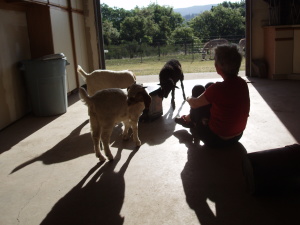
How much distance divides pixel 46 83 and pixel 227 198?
3674 mm

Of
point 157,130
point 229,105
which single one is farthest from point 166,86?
point 229,105

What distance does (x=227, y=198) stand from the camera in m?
2.50

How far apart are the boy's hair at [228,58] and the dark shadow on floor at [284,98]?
1241mm

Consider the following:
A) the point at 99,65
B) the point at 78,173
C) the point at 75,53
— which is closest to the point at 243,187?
the point at 78,173

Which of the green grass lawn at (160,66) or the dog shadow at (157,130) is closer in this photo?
the dog shadow at (157,130)

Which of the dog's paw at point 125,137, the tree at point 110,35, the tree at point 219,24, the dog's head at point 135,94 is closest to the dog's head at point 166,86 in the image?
the dog's paw at point 125,137

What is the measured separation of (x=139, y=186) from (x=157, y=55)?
1587 centimetres

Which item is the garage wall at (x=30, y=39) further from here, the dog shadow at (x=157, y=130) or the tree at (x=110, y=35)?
the tree at (x=110, y=35)

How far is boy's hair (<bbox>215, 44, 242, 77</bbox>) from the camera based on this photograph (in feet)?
9.99

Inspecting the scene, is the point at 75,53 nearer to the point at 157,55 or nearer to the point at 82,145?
the point at 82,145

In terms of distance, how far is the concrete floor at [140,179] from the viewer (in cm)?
233

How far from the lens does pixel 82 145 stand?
3.94 m

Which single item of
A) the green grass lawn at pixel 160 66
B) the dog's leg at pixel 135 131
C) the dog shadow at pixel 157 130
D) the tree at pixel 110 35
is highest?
the tree at pixel 110 35

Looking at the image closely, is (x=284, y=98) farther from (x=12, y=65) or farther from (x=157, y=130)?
(x=12, y=65)
